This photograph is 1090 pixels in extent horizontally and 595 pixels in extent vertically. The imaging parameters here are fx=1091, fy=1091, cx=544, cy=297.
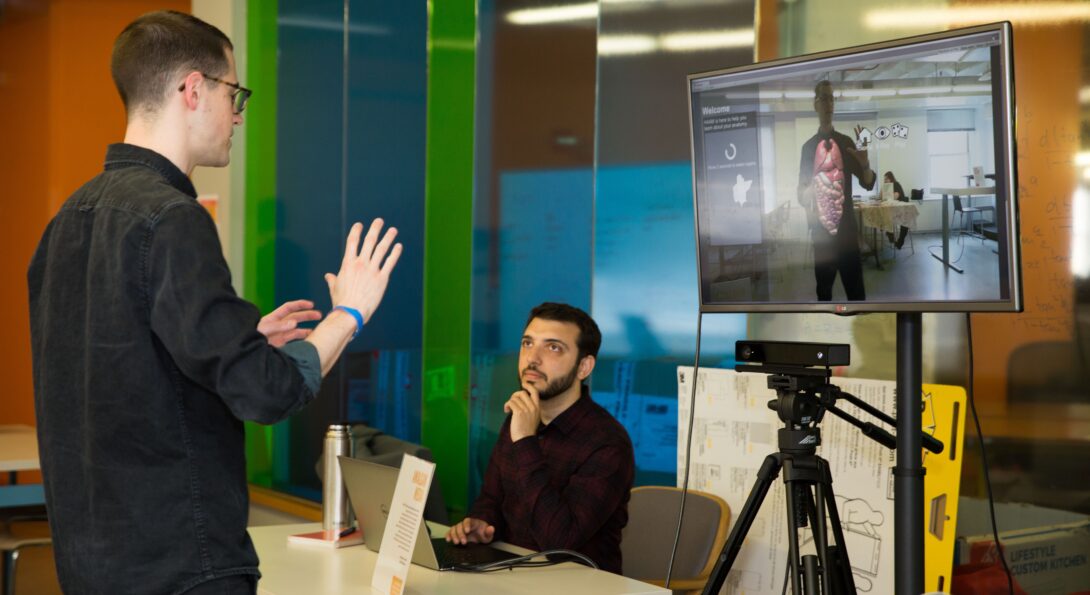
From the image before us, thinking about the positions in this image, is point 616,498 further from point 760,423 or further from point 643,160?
point 643,160

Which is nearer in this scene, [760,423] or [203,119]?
[203,119]

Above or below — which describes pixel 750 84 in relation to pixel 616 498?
above

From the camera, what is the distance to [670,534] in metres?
3.13

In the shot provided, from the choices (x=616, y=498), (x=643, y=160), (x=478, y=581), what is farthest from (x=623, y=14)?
(x=478, y=581)

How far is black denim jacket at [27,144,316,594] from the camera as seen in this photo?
1.51 meters

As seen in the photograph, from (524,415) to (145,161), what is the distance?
55.3 inches

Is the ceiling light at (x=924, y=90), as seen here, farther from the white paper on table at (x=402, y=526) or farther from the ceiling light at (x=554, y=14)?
the ceiling light at (x=554, y=14)

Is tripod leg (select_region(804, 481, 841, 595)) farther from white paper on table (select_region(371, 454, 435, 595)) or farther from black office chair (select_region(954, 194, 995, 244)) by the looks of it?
white paper on table (select_region(371, 454, 435, 595))

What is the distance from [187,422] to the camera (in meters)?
1.58

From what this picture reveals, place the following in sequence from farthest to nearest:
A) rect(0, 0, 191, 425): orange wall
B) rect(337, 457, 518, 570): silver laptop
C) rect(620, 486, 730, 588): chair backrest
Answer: rect(0, 0, 191, 425): orange wall
rect(620, 486, 730, 588): chair backrest
rect(337, 457, 518, 570): silver laptop

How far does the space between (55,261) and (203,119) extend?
312 millimetres

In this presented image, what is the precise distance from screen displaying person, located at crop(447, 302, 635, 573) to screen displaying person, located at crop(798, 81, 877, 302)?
0.98m

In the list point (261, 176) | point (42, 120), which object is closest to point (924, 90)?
point (261, 176)

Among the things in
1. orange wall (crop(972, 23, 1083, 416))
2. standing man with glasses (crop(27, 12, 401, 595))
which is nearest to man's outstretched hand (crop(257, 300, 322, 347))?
standing man with glasses (crop(27, 12, 401, 595))
